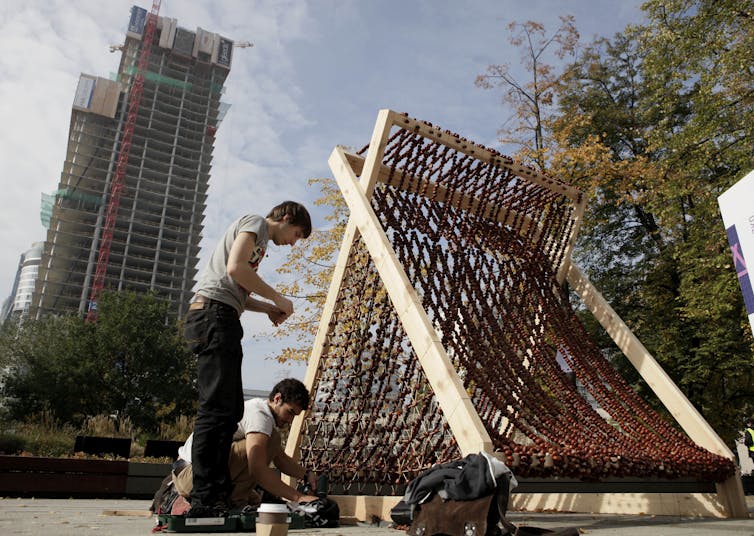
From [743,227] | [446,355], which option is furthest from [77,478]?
[743,227]

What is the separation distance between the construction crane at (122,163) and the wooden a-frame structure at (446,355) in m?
70.0

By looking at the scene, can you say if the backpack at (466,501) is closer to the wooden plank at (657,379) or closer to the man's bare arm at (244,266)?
the man's bare arm at (244,266)

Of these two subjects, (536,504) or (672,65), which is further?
(672,65)

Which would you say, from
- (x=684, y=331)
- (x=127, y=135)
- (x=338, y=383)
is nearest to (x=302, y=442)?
(x=338, y=383)

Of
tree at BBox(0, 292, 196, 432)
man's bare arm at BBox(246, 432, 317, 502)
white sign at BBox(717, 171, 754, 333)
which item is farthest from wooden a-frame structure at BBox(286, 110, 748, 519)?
tree at BBox(0, 292, 196, 432)

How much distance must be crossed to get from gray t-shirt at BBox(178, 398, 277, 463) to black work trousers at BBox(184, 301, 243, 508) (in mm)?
265

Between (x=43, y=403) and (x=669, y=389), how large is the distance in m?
24.1

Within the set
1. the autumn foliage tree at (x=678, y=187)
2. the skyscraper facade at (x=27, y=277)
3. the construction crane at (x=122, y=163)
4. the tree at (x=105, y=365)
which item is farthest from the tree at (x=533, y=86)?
the skyscraper facade at (x=27, y=277)

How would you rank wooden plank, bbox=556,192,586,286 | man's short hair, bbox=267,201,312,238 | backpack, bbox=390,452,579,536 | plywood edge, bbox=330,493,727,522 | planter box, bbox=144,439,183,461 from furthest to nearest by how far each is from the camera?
planter box, bbox=144,439,183,461 → wooden plank, bbox=556,192,586,286 → plywood edge, bbox=330,493,727,522 → man's short hair, bbox=267,201,312,238 → backpack, bbox=390,452,579,536

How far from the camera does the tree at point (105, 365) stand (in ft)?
74.1

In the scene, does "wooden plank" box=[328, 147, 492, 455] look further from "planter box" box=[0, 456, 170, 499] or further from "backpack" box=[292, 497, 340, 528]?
"planter box" box=[0, 456, 170, 499]

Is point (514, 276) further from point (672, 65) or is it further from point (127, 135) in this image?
point (127, 135)

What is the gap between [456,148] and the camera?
3.69 metres

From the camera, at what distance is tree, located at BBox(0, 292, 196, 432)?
22.6 metres
